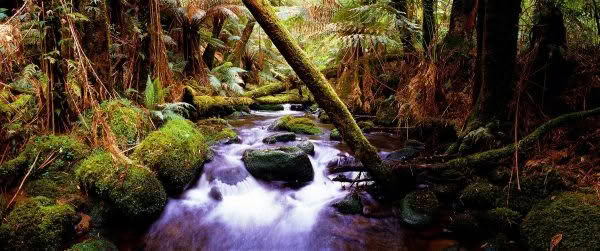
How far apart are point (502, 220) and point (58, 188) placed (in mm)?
4594

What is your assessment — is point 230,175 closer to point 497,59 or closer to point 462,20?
point 497,59

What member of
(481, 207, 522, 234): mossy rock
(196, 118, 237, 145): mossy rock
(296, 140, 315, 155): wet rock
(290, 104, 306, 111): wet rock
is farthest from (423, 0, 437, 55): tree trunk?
(290, 104, 306, 111): wet rock

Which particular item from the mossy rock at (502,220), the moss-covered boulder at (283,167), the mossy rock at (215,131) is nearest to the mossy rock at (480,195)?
the mossy rock at (502,220)

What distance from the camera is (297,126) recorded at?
7484 mm

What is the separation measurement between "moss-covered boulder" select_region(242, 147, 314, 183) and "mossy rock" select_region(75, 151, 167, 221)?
59.9 inches

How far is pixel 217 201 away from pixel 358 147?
2010mm

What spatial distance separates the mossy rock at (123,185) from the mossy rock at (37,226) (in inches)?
16.0

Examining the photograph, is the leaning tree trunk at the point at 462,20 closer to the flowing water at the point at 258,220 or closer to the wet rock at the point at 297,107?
the flowing water at the point at 258,220

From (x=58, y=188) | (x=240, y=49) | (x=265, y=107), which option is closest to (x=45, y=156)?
(x=58, y=188)

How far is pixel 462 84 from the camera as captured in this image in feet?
17.8

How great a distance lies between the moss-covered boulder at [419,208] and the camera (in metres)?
3.92

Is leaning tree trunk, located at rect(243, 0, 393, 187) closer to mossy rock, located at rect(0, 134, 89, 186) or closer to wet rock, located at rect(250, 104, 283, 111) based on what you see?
mossy rock, located at rect(0, 134, 89, 186)

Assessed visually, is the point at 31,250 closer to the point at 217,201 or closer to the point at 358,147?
the point at 217,201

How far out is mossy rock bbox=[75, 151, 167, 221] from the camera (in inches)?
147
